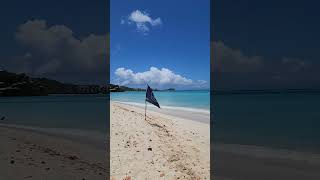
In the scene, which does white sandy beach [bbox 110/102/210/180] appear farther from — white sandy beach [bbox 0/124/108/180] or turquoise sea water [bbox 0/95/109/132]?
turquoise sea water [bbox 0/95/109/132]

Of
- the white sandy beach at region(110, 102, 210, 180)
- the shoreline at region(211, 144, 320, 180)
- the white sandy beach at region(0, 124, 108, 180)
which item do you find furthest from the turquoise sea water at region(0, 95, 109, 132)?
the shoreline at region(211, 144, 320, 180)

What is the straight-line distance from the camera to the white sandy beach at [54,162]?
7.33 meters

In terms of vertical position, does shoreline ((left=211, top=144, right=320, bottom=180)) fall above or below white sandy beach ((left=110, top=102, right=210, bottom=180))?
below

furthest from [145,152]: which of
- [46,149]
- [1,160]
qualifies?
[1,160]

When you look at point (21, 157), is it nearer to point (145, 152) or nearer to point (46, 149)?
point (46, 149)

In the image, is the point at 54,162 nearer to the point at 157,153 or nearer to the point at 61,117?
the point at 157,153

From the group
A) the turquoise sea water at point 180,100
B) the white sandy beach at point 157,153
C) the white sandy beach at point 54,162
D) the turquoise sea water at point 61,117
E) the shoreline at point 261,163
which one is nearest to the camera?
the white sandy beach at point 54,162

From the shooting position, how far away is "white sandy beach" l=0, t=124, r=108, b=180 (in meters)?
7.33

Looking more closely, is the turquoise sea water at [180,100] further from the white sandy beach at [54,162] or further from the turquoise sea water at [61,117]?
the white sandy beach at [54,162]

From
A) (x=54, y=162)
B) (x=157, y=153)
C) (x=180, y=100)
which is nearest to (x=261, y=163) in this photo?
(x=157, y=153)

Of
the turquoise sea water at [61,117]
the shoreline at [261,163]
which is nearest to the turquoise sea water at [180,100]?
the turquoise sea water at [61,117]

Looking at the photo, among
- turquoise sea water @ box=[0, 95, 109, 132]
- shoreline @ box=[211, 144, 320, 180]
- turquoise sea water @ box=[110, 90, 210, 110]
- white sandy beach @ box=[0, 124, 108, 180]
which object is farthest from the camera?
turquoise sea water @ box=[110, 90, 210, 110]

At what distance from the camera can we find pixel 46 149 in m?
10.9

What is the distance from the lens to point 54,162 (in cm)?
866
